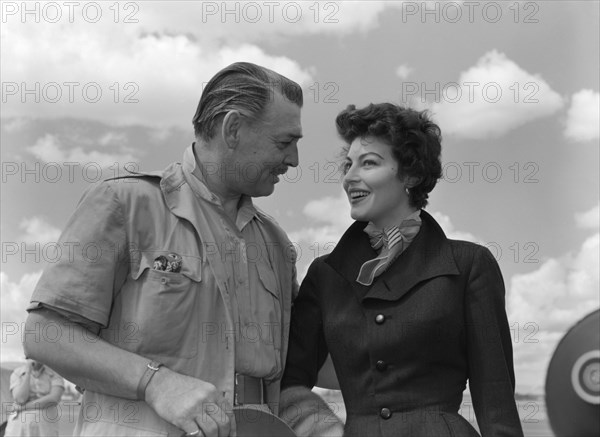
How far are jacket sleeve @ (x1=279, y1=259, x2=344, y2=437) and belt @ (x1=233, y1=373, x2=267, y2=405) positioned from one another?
6.1 inches

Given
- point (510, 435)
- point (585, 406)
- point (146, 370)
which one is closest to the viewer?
point (585, 406)

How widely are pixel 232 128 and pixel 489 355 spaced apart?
1052mm

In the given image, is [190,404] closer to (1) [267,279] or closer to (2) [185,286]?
(2) [185,286]

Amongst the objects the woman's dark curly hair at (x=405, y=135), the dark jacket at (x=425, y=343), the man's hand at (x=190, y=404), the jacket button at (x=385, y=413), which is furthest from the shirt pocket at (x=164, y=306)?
the woman's dark curly hair at (x=405, y=135)

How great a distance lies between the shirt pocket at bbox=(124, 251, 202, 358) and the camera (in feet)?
7.79

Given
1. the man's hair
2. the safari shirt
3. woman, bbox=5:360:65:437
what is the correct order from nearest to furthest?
the safari shirt → the man's hair → woman, bbox=5:360:65:437

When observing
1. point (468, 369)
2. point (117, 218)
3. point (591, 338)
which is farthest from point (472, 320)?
point (117, 218)

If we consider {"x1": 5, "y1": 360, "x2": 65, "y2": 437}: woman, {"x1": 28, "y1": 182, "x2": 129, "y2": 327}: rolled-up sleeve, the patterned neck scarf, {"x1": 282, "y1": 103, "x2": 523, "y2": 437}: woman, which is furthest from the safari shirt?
{"x1": 5, "y1": 360, "x2": 65, "y2": 437}: woman

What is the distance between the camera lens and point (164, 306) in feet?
7.84

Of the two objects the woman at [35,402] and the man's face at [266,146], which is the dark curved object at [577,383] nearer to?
the man's face at [266,146]

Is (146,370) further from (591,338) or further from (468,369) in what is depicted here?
(591,338)

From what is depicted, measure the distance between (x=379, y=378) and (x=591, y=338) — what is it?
103 centimetres

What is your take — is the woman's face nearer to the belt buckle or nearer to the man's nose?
the man's nose

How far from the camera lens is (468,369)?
8.63ft
